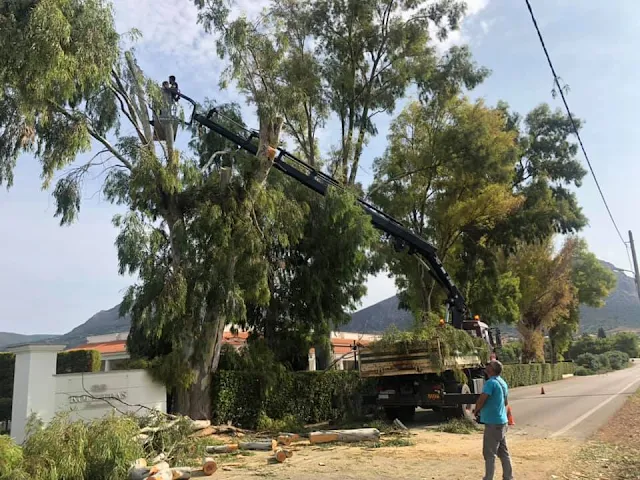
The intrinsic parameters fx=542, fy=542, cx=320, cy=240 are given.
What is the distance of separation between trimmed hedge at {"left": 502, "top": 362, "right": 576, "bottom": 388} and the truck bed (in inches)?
694

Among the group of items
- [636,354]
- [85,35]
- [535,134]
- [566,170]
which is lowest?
[636,354]

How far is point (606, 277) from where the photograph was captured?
2432 inches

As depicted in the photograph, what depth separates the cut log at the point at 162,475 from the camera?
7.14m

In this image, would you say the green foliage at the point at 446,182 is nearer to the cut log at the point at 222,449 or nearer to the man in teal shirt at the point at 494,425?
the cut log at the point at 222,449

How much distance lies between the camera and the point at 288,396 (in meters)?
15.4

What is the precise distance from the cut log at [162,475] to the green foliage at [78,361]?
14.5 m

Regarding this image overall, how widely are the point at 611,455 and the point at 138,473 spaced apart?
8.01 m

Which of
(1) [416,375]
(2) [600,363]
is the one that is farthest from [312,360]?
(2) [600,363]

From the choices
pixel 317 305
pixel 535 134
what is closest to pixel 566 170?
pixel 535 134

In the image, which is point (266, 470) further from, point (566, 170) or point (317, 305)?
point (566, 170)

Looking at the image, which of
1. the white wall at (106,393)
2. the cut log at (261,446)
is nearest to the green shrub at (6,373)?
the white wall at (106,393)

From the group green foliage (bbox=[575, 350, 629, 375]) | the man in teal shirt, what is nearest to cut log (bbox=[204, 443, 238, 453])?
the man in teal shirt

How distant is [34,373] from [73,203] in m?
4.59

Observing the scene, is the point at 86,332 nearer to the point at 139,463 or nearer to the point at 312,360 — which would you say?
the point at 312,360
